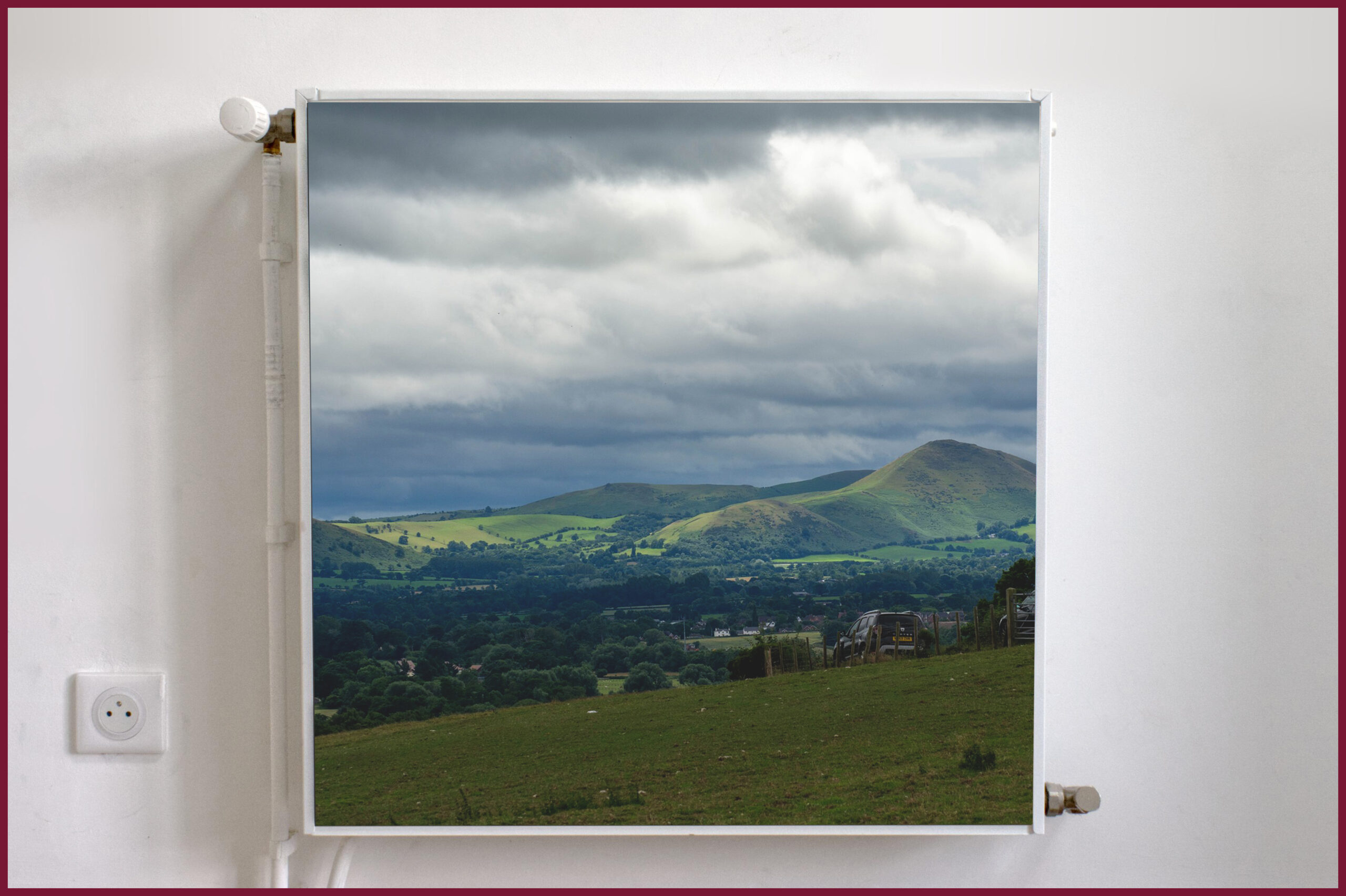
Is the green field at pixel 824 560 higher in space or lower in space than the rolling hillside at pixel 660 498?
lower

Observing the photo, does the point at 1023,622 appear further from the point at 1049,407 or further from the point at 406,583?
the point at 406,583

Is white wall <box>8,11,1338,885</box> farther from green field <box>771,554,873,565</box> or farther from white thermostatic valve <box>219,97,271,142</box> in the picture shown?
green field <box>771,554,873,565</box>

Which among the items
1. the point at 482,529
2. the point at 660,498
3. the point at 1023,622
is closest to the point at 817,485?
the point at 660,498

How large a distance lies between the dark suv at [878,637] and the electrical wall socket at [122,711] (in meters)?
0.93

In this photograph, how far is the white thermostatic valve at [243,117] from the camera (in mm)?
1102

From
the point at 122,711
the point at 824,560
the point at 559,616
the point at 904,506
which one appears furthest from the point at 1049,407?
the point at 122,711

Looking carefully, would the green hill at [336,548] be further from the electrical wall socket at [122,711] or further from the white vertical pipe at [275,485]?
the electrical wall socket at [122,711]

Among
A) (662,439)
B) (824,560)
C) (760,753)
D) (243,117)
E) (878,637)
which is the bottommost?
(760,753)

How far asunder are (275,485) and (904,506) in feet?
2.76

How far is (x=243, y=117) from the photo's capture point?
110 centimetres

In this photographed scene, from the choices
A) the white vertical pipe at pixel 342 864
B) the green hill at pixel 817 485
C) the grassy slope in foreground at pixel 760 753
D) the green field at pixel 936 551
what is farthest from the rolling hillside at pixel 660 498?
the white vertical pipe at pixel 342 864

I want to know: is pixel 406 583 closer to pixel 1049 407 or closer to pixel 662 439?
pixel 662 439

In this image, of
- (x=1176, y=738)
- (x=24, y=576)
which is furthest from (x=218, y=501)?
(x=1176, y=738)

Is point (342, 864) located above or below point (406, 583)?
below
